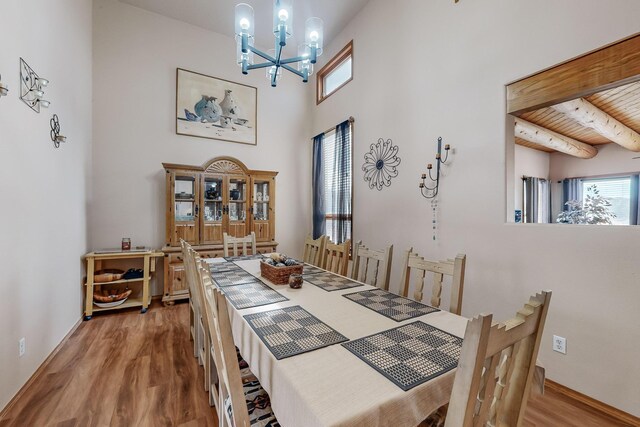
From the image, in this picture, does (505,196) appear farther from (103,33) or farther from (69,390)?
(103,33)

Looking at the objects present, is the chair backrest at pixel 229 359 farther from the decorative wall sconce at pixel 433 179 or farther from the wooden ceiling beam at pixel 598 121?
the wooden ceiling beam at pixel 598 121

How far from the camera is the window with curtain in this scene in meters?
3.89

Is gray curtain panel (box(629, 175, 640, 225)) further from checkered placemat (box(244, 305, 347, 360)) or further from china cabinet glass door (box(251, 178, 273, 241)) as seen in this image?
china cabinet glass door (box(251, 178, 273, 241))

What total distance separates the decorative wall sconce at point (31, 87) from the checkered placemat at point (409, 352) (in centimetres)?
258

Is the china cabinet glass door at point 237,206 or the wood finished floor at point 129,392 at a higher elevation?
the china cabinet glass door at point 237,206

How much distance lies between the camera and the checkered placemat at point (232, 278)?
74.8 inches

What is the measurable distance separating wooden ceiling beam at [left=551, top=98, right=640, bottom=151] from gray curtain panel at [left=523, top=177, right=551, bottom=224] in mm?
1319

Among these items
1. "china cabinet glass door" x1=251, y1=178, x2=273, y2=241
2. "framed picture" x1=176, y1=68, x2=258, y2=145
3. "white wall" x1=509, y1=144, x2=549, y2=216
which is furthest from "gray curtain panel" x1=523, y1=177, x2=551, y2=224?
"framed picture" x1=176, y1=68, x2=258, y2=145

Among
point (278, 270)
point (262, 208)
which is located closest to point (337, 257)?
point (278, 270)

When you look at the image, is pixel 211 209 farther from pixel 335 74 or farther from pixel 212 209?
pixel 335 74

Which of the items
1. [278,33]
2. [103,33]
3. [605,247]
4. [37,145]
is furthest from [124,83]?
[605,247]

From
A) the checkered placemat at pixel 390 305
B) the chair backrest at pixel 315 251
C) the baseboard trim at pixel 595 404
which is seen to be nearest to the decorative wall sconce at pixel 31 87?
the chair backrest at pixel 315 251

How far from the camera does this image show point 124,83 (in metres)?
3.59

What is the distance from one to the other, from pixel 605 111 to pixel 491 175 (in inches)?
66.4
